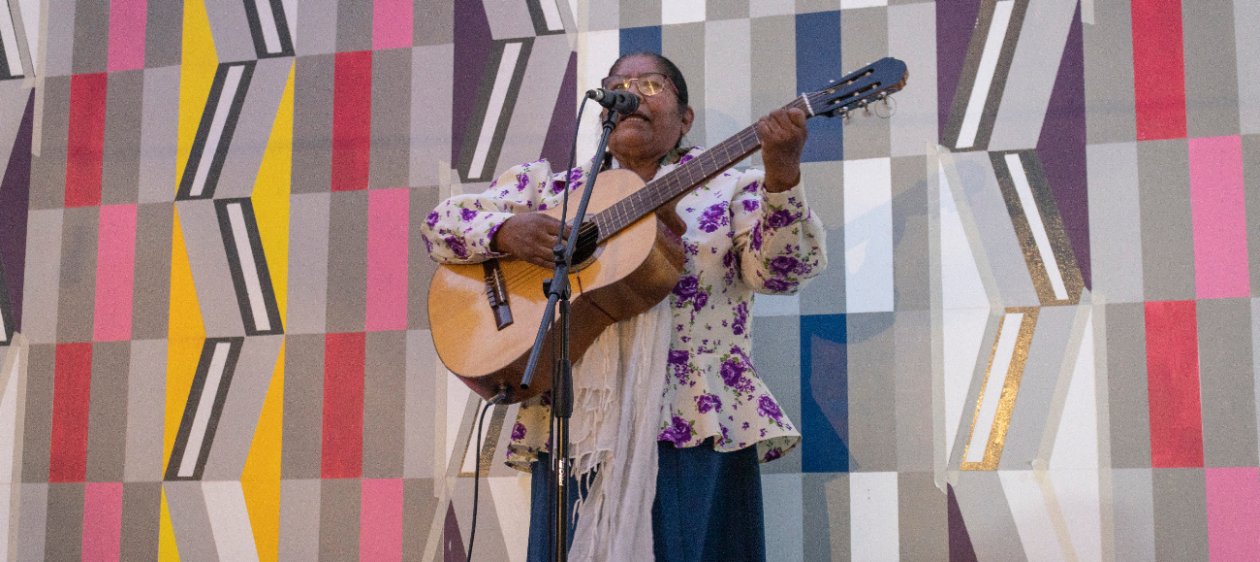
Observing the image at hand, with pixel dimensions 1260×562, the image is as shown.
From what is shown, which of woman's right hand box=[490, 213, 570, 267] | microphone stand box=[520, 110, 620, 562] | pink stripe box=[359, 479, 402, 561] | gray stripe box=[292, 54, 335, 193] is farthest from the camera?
gray stripe box=[292, 54, 335, 193]

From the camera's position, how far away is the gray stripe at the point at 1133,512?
3281mm

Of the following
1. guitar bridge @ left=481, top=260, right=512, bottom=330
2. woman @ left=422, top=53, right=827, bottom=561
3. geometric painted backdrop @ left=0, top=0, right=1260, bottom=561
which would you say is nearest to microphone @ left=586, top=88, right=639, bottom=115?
woman @ left=422, top=53, right=827, bottom=561

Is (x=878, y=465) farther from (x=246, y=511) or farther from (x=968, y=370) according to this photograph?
(x=246, y=511)

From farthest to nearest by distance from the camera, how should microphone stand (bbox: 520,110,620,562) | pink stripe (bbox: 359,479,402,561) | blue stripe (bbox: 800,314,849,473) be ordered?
pink stripe (bbox: 359,479,402,561), blue stripe (bbox: 800,314,849,473), microphone stand (bbox: 520,110,620,562)

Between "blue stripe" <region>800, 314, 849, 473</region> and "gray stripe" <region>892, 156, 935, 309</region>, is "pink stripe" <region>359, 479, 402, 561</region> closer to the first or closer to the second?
"blue stripe" <region>800, 314, 849, 473</region>

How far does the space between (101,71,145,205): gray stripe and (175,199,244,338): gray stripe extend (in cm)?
19

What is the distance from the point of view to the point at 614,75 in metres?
3.26

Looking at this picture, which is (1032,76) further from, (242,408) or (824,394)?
(242,408)

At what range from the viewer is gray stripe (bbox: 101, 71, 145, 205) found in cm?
410

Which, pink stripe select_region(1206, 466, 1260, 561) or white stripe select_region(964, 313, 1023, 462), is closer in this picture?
pink stripe select_region(1206, 466, 1260, 561)

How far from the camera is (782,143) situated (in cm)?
277

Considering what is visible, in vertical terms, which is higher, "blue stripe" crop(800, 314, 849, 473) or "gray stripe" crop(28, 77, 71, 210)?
"gray stripe" crop(28, 77, 71, 210)

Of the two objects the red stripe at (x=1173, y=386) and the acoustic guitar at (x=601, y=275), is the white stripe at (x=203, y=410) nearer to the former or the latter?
the acoustic guitar at (x=601, y=275)

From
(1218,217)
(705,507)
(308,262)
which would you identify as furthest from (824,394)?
(308,262)
